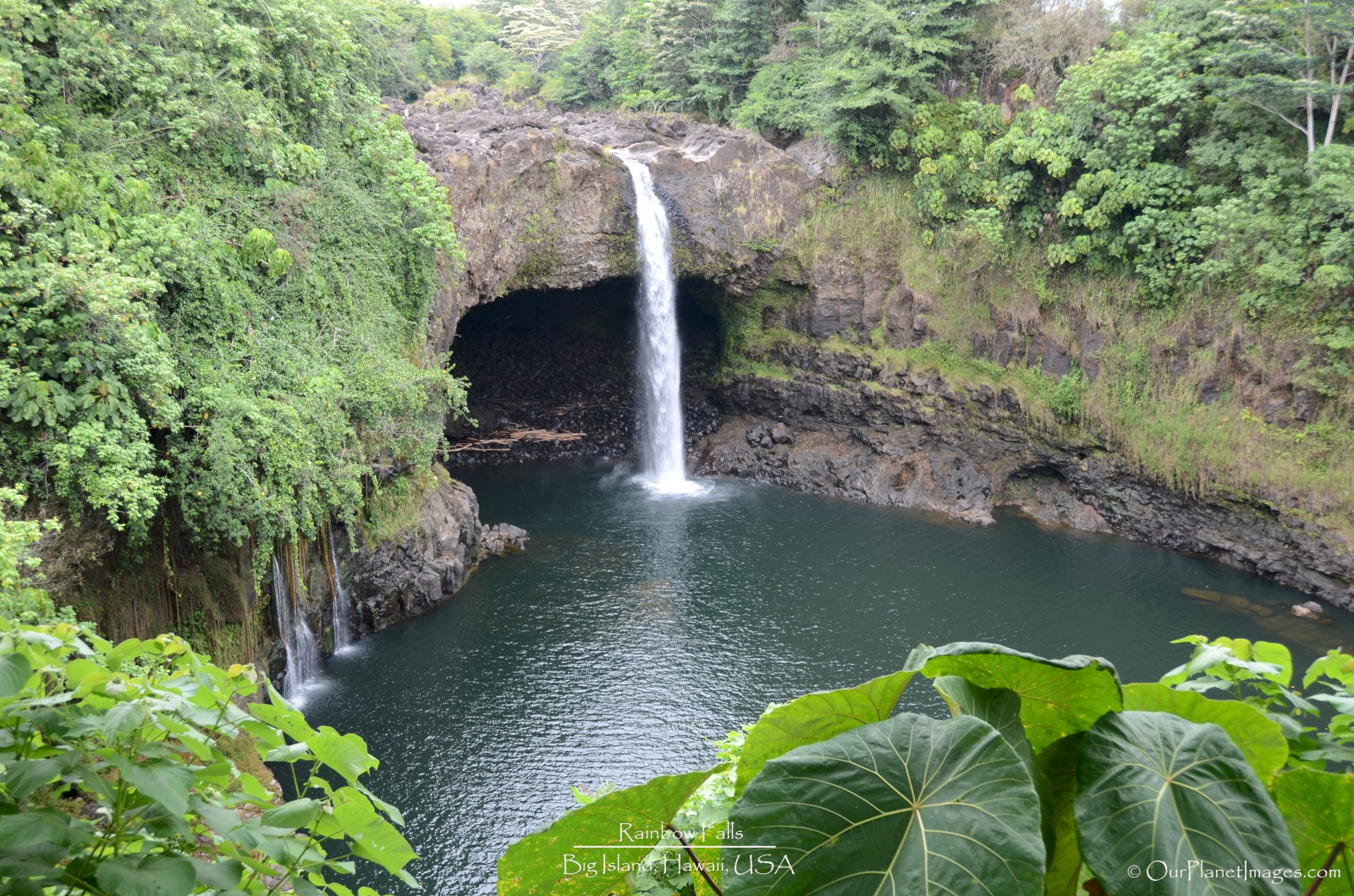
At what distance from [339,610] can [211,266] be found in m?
5.33

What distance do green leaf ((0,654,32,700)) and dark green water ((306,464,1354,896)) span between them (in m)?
7.54

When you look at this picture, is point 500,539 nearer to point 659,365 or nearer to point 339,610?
point 339,610

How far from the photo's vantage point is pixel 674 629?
13297mm

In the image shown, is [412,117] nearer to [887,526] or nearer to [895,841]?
[887,526]

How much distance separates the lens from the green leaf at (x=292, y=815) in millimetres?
1615

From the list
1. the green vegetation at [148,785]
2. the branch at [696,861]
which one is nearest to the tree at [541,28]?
the green vegetation at [148,785]


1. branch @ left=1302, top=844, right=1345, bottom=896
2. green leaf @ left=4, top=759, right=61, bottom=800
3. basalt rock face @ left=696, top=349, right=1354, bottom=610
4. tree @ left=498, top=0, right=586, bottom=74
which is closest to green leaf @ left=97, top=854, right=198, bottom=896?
green leaf @ left=4, top=759, right=61, bottom=800

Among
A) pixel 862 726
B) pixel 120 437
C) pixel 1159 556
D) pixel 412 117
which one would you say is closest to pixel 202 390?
pixel 120 437

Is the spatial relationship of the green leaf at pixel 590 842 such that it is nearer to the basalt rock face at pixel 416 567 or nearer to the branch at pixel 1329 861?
the branch at pixel 1329 861

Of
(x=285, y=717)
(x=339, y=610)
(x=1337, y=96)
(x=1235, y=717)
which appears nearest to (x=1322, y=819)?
(x=1235, y=717)

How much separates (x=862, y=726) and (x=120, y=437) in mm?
8467

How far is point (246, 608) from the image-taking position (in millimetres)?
10023

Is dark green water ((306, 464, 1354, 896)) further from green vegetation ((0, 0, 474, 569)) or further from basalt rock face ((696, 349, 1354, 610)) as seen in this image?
green vegetation ((0, 0, 474, 569))

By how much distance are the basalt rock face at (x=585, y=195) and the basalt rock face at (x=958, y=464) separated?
3.38m
